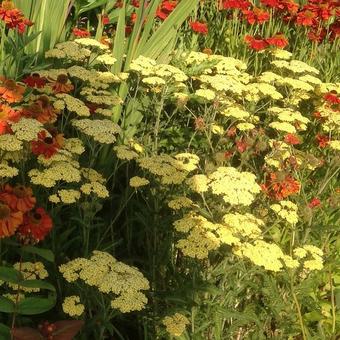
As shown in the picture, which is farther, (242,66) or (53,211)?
(242,66)

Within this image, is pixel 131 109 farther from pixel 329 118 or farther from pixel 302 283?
pixel 302 283

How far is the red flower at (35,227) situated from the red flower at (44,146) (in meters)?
0.31

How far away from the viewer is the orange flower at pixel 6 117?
6.82ft

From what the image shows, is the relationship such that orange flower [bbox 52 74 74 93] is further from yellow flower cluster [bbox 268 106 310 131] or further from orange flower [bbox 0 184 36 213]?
yellow flower cluster [bbox 268 106 310 131]

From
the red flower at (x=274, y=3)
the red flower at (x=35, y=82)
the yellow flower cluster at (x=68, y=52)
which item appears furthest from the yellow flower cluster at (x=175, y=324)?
the red flower at (x=274, y=3)

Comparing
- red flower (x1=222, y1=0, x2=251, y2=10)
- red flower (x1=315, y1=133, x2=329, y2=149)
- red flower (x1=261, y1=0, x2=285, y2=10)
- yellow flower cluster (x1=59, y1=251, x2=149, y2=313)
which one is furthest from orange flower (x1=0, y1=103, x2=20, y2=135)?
red flower (x1=261, y1=0, x2=285, y2=10)

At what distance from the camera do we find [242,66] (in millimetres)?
3209

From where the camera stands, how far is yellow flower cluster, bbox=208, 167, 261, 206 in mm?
2037

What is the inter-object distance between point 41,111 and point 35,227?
0.61 meters

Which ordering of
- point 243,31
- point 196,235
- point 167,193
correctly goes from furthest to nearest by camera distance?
point 243,31 → point 167,193 → point 196,235

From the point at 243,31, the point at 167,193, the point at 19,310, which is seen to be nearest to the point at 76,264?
the point at 19,310

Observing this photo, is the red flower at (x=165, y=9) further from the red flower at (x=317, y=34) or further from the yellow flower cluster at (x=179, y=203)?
the yellow flower cluster at (x=179, y=203)

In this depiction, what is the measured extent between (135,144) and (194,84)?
1054 mm

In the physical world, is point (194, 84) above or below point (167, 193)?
above
